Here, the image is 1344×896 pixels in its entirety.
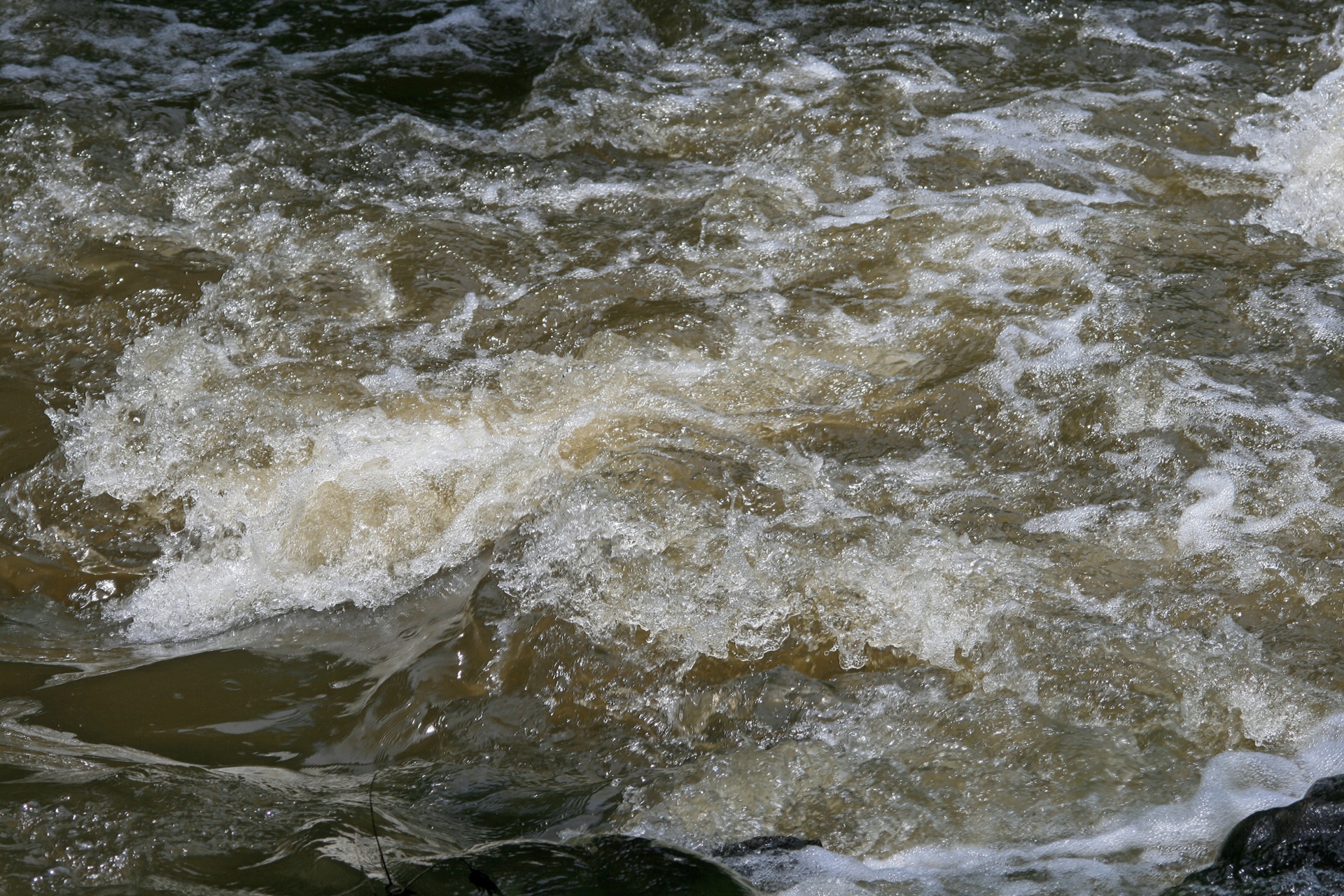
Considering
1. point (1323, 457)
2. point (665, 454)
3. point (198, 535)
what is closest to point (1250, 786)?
point (1323, 457)

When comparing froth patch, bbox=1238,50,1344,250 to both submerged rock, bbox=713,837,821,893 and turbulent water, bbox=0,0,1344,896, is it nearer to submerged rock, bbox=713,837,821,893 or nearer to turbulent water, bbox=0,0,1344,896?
turbulent water, bbox=0,0,1344,896

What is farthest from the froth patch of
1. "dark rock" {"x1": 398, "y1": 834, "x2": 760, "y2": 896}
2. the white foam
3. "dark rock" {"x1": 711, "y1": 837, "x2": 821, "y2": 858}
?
"dark rock" {"x1": 398, "y1": 834, "x2": 760, "y2": 896}

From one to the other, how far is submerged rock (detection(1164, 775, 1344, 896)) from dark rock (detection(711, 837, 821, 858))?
2.09 feet

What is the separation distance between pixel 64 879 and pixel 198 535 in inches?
53.9

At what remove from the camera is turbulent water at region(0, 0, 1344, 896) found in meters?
2.29

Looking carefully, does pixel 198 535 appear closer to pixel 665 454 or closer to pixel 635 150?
pixel 665 454

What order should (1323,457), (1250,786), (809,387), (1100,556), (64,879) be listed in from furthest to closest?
(809,387)
(1323,457)
(1100,556)
(1250,786)
(64,879)

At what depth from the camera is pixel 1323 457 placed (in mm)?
3113

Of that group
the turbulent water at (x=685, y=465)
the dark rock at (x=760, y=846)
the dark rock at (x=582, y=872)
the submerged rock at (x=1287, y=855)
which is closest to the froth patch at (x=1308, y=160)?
the turbulent water at (x=685, y=465)

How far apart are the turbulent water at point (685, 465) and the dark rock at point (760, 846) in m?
0.04

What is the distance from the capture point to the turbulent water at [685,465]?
2.29 meters

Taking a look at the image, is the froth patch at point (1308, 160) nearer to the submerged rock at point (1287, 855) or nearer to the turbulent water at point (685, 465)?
the turbulent water at point (685, 465)

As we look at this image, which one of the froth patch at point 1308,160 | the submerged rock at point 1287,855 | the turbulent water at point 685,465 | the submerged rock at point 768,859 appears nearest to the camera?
the submerged rock at point 1287,855

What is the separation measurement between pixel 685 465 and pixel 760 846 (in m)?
1.20
